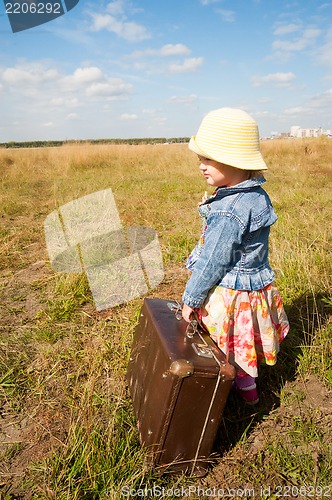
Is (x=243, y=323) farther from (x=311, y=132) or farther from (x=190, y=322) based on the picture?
(x=311, y=132)

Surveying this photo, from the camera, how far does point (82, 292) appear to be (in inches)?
127

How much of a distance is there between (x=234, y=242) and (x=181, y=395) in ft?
2.14

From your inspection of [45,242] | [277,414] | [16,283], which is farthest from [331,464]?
[45,242]

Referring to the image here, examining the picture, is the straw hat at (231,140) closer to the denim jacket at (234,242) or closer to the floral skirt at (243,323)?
the denim jacket at (234,242)

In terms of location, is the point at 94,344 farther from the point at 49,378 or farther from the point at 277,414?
the point at 277,414

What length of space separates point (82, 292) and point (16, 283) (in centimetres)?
81

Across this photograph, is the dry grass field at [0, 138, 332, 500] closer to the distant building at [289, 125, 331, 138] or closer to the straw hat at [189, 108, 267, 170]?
the straw hat at [189, 108, 267, 170]

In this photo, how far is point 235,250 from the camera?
1.67 metres

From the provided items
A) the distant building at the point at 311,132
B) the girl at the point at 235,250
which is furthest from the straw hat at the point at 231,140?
the distant building at the point at 311,132

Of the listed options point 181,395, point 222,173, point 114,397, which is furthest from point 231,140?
point 114,397

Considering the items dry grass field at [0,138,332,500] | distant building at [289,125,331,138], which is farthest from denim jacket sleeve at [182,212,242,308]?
distant building at [289,125,331,138]

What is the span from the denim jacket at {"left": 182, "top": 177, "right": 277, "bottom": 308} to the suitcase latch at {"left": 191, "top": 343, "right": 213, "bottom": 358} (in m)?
0.20

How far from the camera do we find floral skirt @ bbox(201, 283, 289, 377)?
5.66 feet

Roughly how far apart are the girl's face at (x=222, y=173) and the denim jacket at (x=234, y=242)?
6 cm
